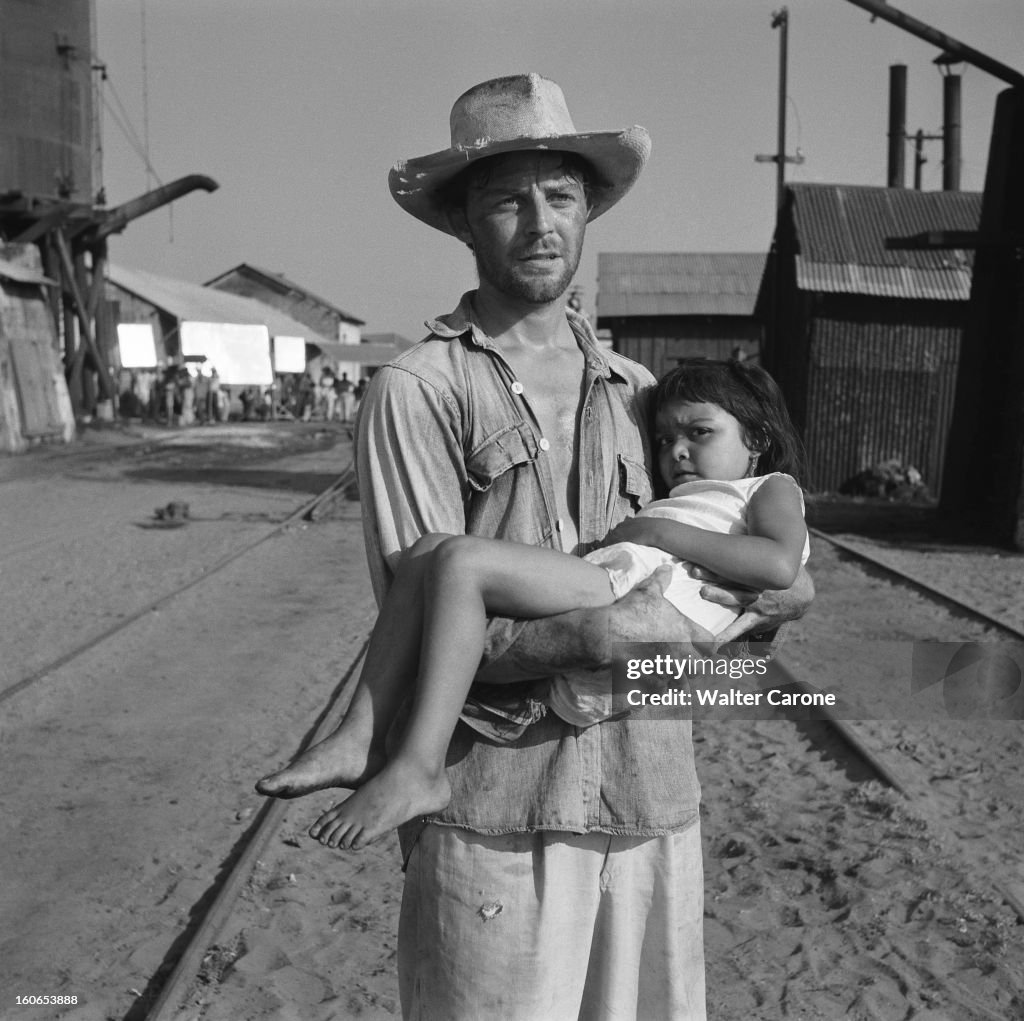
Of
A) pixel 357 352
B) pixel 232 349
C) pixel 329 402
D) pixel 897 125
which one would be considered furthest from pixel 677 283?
pixel 357 352

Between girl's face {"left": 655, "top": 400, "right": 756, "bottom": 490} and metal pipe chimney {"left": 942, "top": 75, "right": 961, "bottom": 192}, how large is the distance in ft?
106

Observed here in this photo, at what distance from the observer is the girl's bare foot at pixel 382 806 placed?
222 centimetres

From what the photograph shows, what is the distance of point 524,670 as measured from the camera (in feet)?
7.66

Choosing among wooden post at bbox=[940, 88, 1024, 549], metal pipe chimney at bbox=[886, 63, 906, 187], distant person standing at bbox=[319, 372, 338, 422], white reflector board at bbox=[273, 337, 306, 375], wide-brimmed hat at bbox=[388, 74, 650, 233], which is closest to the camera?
wide-brimmed hat at bbox=[388, 74, 650, 233]

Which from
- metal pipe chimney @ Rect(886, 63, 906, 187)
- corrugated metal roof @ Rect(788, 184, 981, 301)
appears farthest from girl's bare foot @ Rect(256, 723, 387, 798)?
metal pipe chimney @ Rect(886, 63, 906, 187)

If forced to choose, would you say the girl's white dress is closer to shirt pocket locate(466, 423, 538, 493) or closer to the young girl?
the young girl

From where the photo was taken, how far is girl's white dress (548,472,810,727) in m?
2.40

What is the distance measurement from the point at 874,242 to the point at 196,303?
39557mm

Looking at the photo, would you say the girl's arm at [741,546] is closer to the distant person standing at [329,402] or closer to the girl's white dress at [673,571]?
the girl's white dress at [673,571]

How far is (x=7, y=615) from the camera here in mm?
10273

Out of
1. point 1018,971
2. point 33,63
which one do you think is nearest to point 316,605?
point 1018,971

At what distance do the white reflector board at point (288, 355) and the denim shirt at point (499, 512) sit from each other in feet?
178

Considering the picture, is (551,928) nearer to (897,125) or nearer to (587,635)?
(587,635)

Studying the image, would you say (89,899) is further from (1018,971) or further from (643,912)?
(1018,971)
